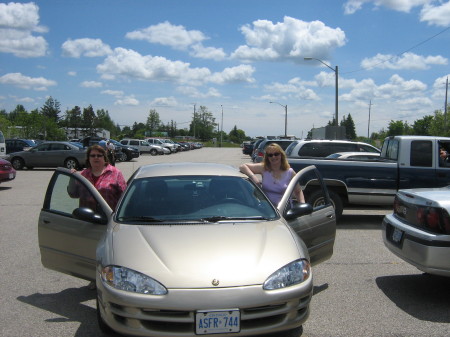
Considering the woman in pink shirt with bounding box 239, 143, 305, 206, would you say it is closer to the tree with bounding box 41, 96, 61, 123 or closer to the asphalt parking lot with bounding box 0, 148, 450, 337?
the asphalt parking lot with bounding box 0, 148, 450, 337

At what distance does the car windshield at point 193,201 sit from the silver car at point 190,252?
0.01 m

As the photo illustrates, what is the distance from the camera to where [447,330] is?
4.18 m

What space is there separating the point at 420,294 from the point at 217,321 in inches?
116

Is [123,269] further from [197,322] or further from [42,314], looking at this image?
[42,314]

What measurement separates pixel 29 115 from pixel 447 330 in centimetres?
8617

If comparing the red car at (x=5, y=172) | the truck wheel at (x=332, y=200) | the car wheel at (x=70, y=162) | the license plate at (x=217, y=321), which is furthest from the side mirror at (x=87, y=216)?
the car wheel at (x=70, y=162)

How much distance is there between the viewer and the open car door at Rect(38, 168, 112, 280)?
452 cm

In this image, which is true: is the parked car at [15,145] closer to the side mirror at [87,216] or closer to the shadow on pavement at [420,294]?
the side mirror at [87,216]

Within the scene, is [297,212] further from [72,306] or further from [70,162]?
[70,162]

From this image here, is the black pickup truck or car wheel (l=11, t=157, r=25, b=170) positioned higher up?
the black pickup truck

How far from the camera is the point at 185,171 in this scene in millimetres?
5090

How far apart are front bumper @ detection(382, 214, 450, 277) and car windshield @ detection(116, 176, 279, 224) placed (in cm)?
156

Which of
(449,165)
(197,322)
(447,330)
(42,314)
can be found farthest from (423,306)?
(449,165)

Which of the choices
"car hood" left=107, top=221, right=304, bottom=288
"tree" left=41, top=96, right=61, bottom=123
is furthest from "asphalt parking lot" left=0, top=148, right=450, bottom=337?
"tree" left=41, top=96, right=61, bottom=123
